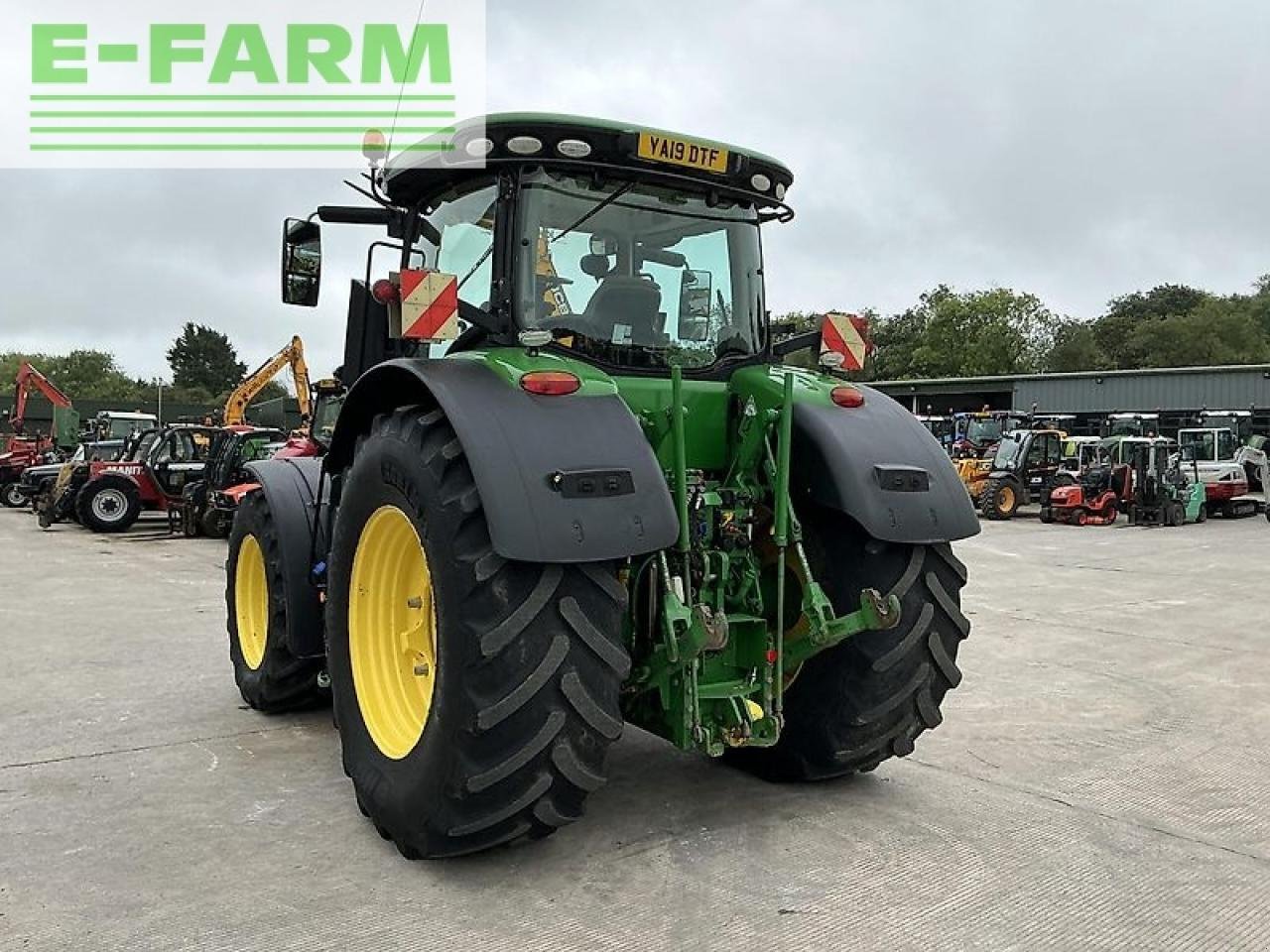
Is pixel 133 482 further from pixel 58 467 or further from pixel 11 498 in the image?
pixel 11 498

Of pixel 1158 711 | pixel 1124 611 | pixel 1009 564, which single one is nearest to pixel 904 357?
pixel 1009 564

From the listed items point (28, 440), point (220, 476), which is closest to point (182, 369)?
point (28, 440)

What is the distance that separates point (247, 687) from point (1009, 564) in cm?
1032

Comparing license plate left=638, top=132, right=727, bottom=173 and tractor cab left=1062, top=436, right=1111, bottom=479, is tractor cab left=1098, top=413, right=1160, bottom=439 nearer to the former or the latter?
tractor cab left=1062, top=436, right=1111, bottom=479

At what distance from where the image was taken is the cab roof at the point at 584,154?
3.72 m

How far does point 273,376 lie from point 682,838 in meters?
18.8

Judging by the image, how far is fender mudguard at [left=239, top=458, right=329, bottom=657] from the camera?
4.84 meters

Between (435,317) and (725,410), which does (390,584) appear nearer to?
(435,317)

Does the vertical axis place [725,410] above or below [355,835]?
above

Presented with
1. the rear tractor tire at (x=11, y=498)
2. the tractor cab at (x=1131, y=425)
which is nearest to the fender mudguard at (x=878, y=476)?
the tractor cab at (x=1131, y=425)

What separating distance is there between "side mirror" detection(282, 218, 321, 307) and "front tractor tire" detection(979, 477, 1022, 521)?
18562 millimetres

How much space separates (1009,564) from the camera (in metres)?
13.1

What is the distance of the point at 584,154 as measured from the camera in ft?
12.3

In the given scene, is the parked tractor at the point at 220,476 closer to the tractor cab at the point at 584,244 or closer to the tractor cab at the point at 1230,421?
the tractor cab at the point at 584,244
